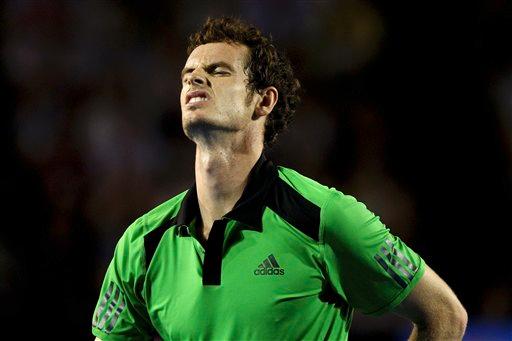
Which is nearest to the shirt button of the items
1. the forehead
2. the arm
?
the forehead

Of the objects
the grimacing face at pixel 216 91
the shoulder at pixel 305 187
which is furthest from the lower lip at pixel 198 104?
the shoulder at pixel 305 187


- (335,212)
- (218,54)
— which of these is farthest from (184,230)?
(218,54)

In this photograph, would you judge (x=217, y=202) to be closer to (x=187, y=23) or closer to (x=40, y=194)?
(x=40, y=194)

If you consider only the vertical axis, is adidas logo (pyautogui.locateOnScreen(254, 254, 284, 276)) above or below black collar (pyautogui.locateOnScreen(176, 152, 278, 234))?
below

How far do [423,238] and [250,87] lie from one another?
6.67ft

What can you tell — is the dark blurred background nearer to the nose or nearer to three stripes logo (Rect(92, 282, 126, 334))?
three stripes logo (Rect(92, 282, 126, 334))

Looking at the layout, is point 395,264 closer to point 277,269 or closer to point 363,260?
point 363,260

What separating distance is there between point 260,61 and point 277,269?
0.97 metres

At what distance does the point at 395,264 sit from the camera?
2539 mm

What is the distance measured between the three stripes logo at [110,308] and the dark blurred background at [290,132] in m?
1.35

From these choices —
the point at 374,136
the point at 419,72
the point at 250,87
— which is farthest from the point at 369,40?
the point at 250,87

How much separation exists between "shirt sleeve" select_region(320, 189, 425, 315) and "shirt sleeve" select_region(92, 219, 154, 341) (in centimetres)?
79

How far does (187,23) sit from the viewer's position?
17.0 ft

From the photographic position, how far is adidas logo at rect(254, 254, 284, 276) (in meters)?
2.55
